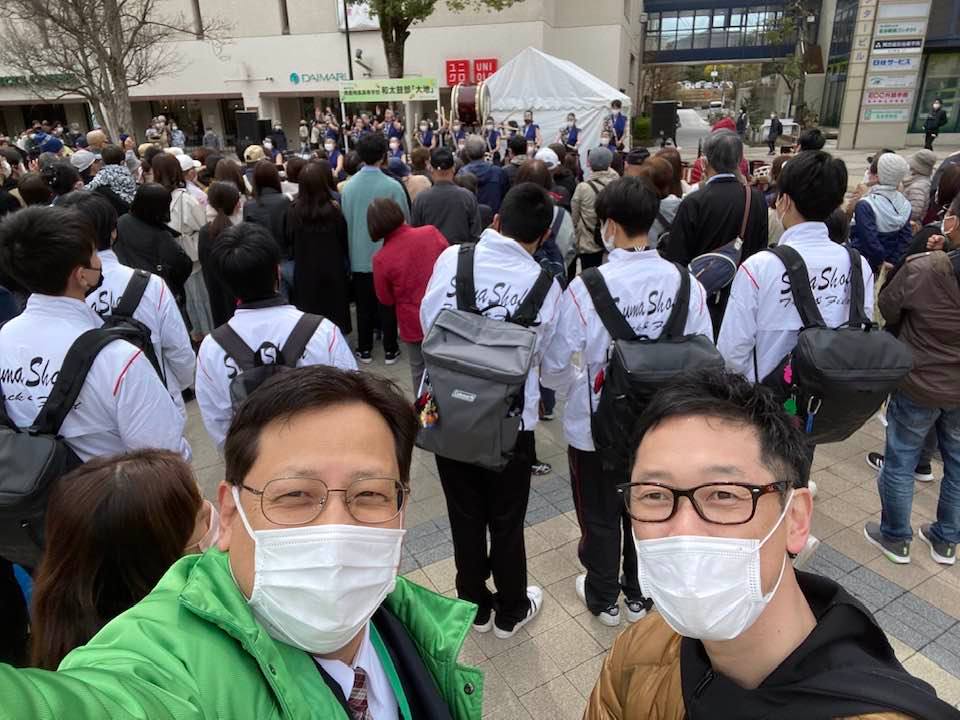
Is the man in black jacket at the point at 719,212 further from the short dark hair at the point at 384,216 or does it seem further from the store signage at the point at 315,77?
the store signage at the point at 315,77

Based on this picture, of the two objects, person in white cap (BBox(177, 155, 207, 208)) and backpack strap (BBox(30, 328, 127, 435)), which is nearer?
backpack strap (BBox(30, 328, 127, 435))

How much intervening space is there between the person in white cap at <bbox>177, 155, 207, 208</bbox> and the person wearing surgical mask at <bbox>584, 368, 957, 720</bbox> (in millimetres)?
5648

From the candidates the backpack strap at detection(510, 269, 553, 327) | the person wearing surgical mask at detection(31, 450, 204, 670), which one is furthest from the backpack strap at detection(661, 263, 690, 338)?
the person wearing surgical mask at detection(31, 450, 204, 670)

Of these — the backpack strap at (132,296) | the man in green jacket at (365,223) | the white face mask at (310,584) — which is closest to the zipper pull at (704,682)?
the white face mask at (310,584)

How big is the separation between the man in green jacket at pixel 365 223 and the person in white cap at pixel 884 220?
387 cm

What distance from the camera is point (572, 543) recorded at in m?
3.56

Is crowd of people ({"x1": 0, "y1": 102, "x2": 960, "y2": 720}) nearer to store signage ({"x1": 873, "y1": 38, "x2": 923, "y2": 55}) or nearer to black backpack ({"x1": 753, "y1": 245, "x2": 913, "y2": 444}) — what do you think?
black backpack ({"x1": 753, "y1": 245, "x2": 913, "y2": 444})

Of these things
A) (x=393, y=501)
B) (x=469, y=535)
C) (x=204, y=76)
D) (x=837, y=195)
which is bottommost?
(x=469, y=535)

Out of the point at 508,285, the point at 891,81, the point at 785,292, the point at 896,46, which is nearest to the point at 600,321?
the point at 508,285

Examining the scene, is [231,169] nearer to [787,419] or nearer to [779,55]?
[787,419]

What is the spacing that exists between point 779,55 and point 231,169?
132 ft

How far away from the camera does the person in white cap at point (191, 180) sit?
5.82 metres

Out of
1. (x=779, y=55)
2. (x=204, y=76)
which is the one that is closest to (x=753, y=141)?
(x=779, y=55)

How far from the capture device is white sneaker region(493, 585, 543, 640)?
115 inches
